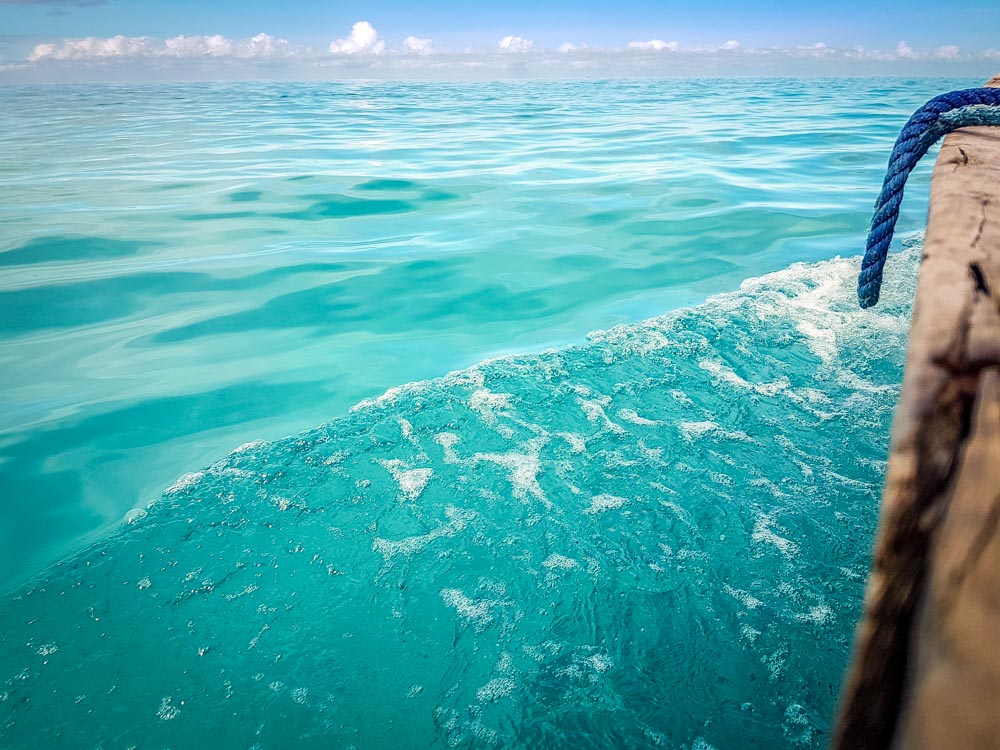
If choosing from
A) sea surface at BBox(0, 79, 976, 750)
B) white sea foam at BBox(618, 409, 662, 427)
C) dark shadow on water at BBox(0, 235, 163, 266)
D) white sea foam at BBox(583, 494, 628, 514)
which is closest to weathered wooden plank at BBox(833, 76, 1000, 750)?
sea surface at BBox(0, 79, 976, 750)

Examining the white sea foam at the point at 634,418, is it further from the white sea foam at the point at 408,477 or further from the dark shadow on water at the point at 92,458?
the dark shadow on water at the point at 92,458

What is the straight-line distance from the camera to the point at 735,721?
1.57 metres

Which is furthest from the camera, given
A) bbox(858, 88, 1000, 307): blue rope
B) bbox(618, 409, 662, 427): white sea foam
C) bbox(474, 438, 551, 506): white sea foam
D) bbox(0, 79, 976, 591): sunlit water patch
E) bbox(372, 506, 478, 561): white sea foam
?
bbox(0, 79, 976, 591): sunlit water patch

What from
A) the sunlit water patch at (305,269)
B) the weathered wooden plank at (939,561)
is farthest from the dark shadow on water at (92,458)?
the weathered wooden plank at (939,561)

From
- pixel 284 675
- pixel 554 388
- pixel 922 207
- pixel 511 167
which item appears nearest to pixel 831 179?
pixel 922 207

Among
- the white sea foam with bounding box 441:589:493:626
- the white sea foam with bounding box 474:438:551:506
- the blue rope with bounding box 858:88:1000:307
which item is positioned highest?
the blue rope with bounding box 858:88:1000:307

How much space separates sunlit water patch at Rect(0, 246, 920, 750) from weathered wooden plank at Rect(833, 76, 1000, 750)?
1.07 meters

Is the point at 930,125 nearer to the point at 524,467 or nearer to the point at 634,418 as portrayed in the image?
the point at 634,418

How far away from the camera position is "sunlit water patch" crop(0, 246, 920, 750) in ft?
5.32

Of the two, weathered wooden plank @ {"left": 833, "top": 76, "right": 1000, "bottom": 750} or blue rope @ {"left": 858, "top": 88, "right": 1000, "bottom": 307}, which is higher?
blue rope @ {"left": 858, "top": 88, "right": 1000, "bottom": 307}

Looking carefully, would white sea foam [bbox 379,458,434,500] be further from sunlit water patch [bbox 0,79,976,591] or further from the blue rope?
the blue rope

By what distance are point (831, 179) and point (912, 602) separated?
11049mm

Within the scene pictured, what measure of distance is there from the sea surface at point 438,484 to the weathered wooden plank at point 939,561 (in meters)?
1.07

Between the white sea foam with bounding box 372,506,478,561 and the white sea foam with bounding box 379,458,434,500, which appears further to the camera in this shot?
the white sea foam with bounding box 379,458,434,500
